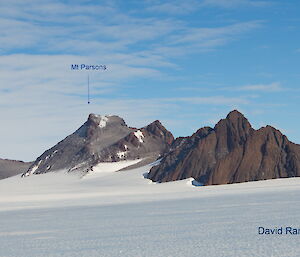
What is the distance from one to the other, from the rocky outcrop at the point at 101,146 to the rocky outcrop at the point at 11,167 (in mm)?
21922

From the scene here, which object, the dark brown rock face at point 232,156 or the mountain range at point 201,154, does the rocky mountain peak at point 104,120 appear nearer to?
the mountain range at point 201,154

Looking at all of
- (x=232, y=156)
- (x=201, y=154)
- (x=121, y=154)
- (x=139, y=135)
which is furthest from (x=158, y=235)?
(x=139, y=135)

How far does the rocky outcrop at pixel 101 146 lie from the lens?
99375 mm

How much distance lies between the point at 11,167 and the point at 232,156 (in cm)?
7982

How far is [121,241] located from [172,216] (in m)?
8.02

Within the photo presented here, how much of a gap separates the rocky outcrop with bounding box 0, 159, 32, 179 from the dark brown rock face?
6103cm

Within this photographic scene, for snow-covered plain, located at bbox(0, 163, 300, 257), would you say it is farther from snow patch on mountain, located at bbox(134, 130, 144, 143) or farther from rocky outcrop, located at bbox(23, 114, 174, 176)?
snow patch on mountain, located at bbox(134, 130, 144, 143)

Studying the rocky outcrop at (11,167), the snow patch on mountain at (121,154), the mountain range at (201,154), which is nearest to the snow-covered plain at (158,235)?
the mountain range at (201,154)

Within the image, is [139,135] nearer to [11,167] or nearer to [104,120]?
[104,120]

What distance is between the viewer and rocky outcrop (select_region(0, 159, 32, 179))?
424 feet

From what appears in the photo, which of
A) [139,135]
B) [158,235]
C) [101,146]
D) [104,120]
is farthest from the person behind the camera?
[104,120]

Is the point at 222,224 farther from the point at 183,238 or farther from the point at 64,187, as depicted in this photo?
the point at 64,187

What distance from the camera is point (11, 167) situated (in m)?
135

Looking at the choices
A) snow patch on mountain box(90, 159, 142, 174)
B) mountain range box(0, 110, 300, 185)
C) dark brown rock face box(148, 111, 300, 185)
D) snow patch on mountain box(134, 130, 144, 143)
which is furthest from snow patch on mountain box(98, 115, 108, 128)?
dark brown rock face box(148, 111, 300, 185)
